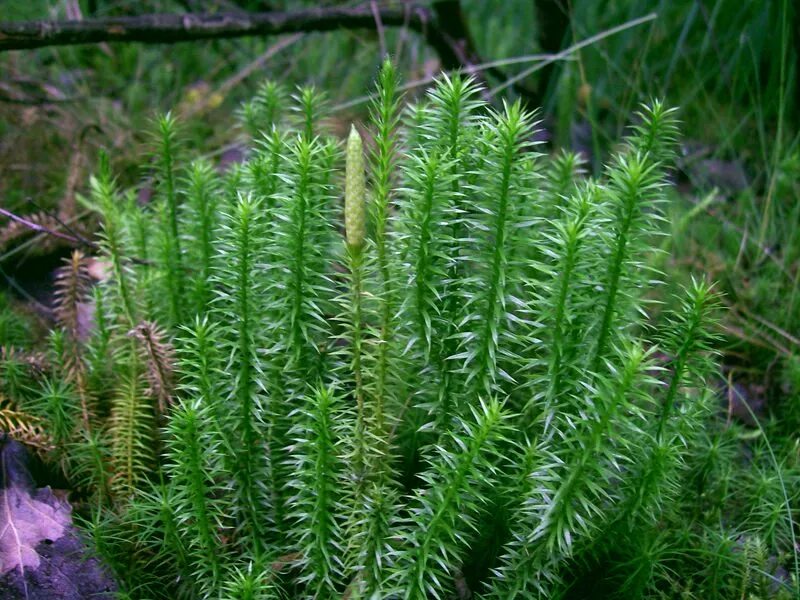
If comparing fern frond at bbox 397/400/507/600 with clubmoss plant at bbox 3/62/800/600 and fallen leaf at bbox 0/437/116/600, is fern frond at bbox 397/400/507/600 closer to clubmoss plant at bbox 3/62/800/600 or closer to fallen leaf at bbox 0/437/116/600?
clubmoss plant at bbox 3/62/800/600

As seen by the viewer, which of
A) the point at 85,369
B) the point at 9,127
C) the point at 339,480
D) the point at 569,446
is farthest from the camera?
the point at 9,127

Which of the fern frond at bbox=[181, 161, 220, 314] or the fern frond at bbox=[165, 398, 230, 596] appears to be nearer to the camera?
the fern frond at bbox=[165, 398, 230, 596]

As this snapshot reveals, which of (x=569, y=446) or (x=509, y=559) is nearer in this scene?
(x=569, y=446)

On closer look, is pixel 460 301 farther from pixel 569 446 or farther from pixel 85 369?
pixel 85 369

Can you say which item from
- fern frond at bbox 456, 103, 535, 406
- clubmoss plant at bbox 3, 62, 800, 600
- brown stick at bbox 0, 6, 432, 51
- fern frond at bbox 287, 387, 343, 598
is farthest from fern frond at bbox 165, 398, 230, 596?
brown stick at bbox 0, 6, 432, 51

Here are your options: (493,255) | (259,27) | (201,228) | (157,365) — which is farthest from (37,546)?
(259,27)

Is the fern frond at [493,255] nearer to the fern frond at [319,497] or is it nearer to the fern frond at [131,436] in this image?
the fern frond at [319,497]

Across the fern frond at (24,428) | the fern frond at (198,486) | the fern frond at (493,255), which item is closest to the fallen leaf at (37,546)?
the fern frond at (24,428)

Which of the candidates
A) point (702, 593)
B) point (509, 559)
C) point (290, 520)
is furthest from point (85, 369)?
point (702, 593)
